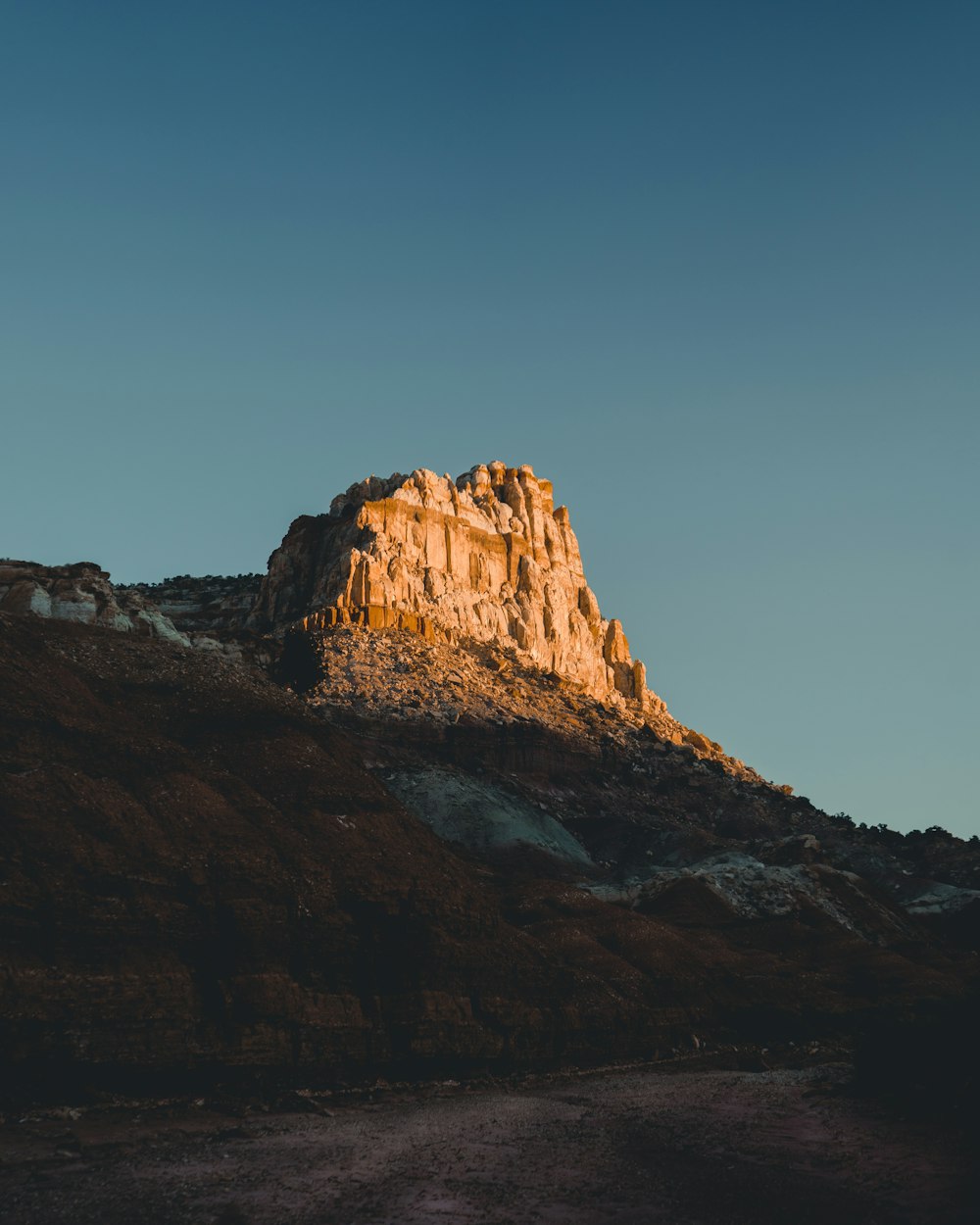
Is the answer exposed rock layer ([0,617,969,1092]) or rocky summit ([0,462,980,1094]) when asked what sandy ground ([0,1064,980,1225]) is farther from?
rocky summit ([0,462,980,1094])

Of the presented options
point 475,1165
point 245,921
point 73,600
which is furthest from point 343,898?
point 73,600

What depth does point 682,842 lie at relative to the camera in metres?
106

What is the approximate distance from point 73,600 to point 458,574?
8794cm

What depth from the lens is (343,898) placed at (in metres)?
38.5

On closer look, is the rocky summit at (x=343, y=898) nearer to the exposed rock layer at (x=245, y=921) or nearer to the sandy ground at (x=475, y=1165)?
the exposed rock layer at (x=245, y=921)

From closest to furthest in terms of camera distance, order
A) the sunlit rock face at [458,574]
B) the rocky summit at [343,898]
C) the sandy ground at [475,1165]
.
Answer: the sandy ground at [475,1165] → the rocky summit at [343,898] → the sunlit rock face at [458,574]

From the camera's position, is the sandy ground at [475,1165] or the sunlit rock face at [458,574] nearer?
the sandy ground at [475,1165]

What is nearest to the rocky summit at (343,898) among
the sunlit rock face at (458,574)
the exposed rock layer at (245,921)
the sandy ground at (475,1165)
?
the exposed rock layer at (245,921)

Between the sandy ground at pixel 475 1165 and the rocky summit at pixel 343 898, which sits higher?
the rocky summit at pixel 343 898

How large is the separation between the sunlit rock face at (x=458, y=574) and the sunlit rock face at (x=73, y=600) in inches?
2296

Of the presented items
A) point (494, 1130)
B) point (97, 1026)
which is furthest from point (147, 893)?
point (494, 1130)

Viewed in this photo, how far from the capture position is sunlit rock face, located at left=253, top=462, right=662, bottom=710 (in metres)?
144

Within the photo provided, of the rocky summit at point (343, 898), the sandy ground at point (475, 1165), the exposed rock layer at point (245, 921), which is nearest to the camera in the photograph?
the sandy ground at point (475, 1165)

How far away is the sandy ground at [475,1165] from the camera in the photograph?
22.0 meters
